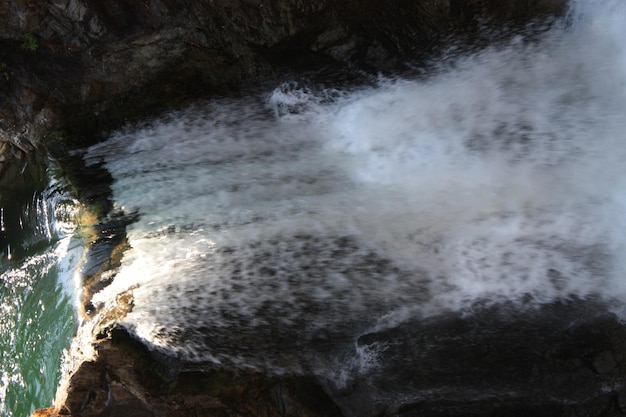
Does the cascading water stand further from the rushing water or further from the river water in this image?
the rushing water

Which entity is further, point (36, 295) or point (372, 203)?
point (36, 295)

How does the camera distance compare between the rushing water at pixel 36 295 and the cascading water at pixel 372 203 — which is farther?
the rushing water at pixel 36 295

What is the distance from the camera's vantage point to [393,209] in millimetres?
4609

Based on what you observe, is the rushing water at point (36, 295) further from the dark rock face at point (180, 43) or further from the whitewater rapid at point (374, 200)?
the dark rock face at point (180, 43)

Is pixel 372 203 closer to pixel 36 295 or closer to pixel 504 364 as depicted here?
pixel 504 364

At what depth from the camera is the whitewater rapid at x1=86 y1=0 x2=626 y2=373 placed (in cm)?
424

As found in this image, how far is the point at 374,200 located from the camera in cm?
466

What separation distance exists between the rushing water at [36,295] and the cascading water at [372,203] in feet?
2.39

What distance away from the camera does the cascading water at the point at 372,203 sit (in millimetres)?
4238

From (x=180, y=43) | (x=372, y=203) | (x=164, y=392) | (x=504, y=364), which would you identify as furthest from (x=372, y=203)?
(x=164, y=392)

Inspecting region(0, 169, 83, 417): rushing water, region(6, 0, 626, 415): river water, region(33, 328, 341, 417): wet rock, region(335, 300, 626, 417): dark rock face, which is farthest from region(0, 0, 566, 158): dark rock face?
region(335, 300, 626, 417): dark rock face


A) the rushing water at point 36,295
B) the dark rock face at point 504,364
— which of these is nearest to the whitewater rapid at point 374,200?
the dark rock face at point 504,364

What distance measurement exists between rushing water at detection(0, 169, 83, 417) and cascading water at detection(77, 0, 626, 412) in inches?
28.6

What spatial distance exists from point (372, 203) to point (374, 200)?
32mm
